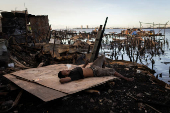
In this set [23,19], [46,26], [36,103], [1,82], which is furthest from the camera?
[46,26]

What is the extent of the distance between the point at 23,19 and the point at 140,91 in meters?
10.1

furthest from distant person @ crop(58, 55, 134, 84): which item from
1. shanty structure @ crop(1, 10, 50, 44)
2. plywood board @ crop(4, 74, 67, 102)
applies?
shanty structure @ crop(1, 10, 50, 44)

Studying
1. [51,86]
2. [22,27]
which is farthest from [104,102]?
[22,27]

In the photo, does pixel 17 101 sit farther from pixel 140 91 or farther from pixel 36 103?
pixel 140 91

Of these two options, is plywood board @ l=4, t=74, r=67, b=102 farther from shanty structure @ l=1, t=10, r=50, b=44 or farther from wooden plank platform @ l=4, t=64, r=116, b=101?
shanty structure @ l=1, t=10, r=50, b=44

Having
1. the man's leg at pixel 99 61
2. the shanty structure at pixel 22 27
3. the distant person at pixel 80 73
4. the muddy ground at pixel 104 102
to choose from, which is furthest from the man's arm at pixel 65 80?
the shanty structure at pixel 22 27

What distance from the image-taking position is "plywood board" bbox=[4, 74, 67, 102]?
3012mm

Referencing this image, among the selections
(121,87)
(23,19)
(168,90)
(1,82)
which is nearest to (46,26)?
(23,19)

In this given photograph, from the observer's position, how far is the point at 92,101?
3.48m

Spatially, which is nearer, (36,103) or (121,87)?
(36,103)

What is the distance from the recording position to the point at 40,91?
329 centimetres

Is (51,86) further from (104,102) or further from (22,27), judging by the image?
(22,27)

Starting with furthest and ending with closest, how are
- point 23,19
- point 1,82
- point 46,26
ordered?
point 46,26 < point 23,19 < point 1,82

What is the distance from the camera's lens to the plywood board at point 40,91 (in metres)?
3.01
